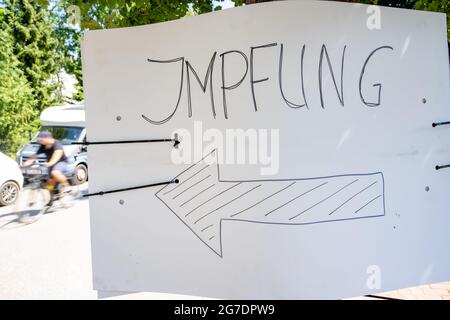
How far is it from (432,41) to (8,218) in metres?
7.10


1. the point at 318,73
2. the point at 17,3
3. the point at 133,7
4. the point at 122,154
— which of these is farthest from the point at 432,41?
the point at 17,3

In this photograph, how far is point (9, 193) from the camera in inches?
291

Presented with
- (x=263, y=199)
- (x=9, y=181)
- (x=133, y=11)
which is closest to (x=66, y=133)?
(x=9, y=181)

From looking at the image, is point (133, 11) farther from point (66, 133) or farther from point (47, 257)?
point (66, 133)

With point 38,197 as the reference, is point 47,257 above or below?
below

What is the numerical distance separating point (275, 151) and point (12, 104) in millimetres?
14818

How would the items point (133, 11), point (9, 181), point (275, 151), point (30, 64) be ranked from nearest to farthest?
point (275, 151) < point (133, 11) < point (9, 181) < point (30, 64)

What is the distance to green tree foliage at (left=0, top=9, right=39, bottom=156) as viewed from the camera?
505 inches

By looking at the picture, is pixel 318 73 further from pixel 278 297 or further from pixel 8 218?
pixel 8 218

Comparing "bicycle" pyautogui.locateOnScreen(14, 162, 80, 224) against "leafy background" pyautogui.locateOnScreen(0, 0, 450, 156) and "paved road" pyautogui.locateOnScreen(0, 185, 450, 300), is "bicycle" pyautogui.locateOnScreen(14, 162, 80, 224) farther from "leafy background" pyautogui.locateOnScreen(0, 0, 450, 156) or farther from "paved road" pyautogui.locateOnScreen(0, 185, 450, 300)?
"leafy background" pyautogui.locateOnScreen(0, 0, 450, 156)

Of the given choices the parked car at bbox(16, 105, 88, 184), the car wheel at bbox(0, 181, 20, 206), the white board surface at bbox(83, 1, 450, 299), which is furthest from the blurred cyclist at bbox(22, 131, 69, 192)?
the white board surface at bbox(83, 1, 450, 299)

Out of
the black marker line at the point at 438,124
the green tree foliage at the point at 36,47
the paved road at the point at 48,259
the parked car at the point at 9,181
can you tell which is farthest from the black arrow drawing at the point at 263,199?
the green tree foliage at the point at 36,47

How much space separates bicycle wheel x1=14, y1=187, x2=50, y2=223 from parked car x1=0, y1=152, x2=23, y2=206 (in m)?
0.49

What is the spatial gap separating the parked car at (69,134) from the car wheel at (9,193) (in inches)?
73.3
